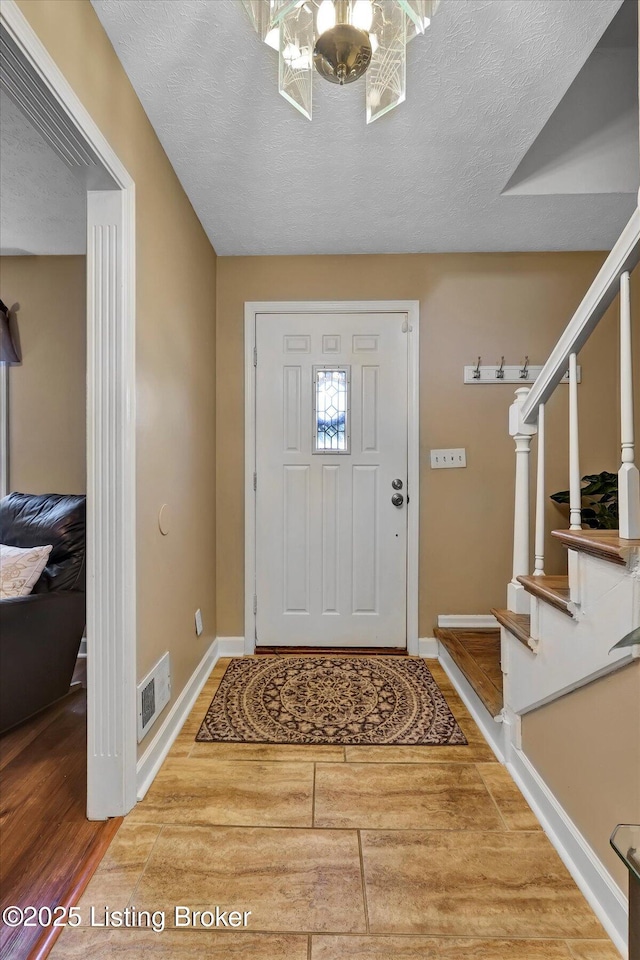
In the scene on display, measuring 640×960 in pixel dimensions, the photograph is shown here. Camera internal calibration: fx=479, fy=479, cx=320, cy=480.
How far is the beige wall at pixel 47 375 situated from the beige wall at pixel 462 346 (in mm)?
923

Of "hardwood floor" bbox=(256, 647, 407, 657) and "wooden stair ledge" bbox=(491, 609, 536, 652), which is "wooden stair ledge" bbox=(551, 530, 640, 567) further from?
"hardwood floor" bbox=(256, 647, 407, 657)

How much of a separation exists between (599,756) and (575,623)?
330 mm

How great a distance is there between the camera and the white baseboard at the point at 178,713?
1695mm

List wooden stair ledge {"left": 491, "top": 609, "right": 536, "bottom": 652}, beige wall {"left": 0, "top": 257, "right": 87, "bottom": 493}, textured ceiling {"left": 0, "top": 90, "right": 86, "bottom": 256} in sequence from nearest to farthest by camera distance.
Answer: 1. wooden stair ledge {"left": 491, "top": 609, "right": 536, "bottom": 652}
2. textured ceiling {"left": 0, "top": 90, "right": 86, "bottom": 256}
3. beige wall {"left": 0, "top": 257, "right": 87, "bottom": 493}

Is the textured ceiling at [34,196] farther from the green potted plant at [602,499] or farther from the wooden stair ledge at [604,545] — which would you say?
the green potted plant at [602,499]

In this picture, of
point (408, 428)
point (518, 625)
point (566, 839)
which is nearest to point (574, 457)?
point (518, 625)

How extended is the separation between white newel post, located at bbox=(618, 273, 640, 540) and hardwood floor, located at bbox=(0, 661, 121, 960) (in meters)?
1.73

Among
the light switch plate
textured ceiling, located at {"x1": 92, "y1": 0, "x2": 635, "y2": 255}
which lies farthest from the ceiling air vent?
textured ceiling, located at {"x1": 92, "y1": 0, "x2": 635, "y2": 255}

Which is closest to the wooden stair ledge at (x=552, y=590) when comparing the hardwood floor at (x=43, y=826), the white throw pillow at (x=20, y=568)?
the hardwood floor at (x=43, y=826)

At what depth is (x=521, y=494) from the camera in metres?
1.90

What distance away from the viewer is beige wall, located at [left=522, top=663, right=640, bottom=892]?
3.61ft

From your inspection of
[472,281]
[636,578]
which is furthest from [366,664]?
[472,281]

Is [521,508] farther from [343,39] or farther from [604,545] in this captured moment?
[343,39]

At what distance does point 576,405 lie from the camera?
4.62 ft
